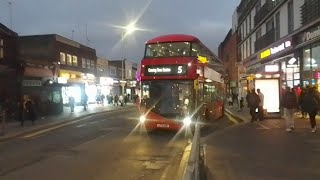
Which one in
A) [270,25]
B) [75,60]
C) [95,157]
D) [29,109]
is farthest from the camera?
[75,60]

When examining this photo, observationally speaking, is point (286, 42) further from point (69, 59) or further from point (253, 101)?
point (69, 59)

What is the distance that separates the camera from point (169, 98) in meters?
22.0

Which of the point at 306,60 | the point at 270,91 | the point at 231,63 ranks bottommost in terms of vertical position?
the point at 270,91

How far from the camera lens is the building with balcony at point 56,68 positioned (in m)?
38.2

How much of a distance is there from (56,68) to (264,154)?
119 ft

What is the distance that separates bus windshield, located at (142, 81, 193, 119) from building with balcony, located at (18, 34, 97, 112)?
16.7 metres

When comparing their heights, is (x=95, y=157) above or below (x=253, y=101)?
below

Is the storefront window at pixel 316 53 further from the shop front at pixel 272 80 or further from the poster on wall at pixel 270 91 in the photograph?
the poster on wall at pixel 270 91

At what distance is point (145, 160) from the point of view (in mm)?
14352

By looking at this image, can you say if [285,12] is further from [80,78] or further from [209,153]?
[80,78]

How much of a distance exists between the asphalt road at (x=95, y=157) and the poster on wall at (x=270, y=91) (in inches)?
285

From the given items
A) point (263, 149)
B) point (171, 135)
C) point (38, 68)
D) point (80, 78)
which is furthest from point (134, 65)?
point (263, 149)

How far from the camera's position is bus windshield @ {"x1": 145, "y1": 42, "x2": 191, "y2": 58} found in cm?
2239

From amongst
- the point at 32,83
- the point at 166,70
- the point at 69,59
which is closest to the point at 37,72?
the point at 32,83
